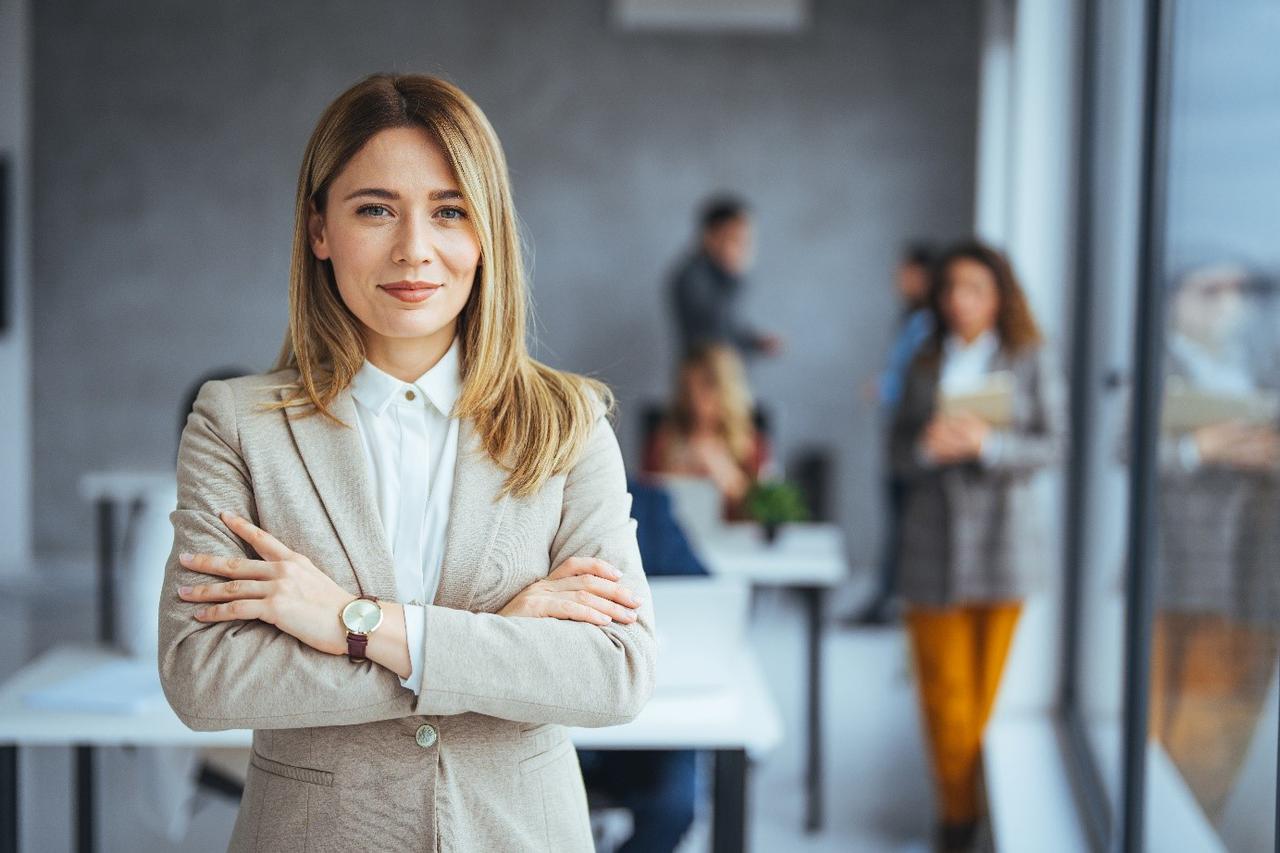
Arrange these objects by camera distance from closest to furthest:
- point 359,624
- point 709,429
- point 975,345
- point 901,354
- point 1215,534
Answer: point 359,624
point 1215,534
point 975,345
point 709,429
point 901,354

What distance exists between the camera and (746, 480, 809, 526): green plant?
13.0ft

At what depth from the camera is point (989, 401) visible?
11.8 feet

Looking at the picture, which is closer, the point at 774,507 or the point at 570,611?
the point at 570,611

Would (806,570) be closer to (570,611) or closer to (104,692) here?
(104,692)

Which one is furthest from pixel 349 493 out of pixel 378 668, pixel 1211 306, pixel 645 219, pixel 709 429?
pixel 645 219

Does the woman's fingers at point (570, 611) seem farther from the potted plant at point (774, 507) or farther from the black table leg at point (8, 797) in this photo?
the potted plant at point (774, 507)

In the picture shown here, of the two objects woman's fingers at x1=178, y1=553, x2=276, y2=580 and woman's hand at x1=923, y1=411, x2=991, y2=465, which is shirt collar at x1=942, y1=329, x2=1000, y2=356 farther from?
woman's fingers at x1=178, y1=553, x2=276, y2=580

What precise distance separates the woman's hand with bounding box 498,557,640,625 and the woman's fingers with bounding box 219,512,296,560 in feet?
0.78

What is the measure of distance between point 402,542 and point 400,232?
33cm

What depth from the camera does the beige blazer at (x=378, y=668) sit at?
4.42ft

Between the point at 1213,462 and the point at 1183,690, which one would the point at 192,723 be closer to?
the point at 1213,462

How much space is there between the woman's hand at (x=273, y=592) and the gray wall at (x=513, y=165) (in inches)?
242

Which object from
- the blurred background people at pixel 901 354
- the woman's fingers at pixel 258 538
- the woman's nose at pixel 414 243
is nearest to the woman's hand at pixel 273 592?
the woman's fingers at pixel 258 538

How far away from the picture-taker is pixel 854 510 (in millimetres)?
7656
